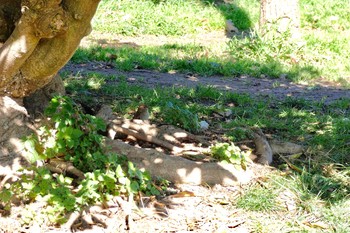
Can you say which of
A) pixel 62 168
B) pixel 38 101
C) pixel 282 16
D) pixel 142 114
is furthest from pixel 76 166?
pixel 282 16

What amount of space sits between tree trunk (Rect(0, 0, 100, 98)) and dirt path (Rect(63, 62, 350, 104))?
3.58 meters

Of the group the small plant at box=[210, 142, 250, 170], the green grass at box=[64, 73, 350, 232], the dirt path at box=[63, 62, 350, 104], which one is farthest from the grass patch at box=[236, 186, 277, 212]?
the dirt path at box=[63, 62, 350, 104]

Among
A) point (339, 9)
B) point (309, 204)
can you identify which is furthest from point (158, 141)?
point (339, 9)

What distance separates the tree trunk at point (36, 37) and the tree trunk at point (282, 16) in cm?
715

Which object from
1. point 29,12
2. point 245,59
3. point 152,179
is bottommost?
point 245,59

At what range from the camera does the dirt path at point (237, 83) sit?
854cm

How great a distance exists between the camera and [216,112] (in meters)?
7.05

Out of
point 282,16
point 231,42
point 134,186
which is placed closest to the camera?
point 134,186

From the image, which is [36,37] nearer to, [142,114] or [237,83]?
[142,114]

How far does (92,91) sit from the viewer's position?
741 cm

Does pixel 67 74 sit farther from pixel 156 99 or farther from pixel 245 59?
pixel 245 59

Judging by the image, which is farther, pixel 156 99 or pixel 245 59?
pixel 245 59

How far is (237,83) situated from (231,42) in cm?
254

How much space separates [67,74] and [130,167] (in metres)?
3.85
